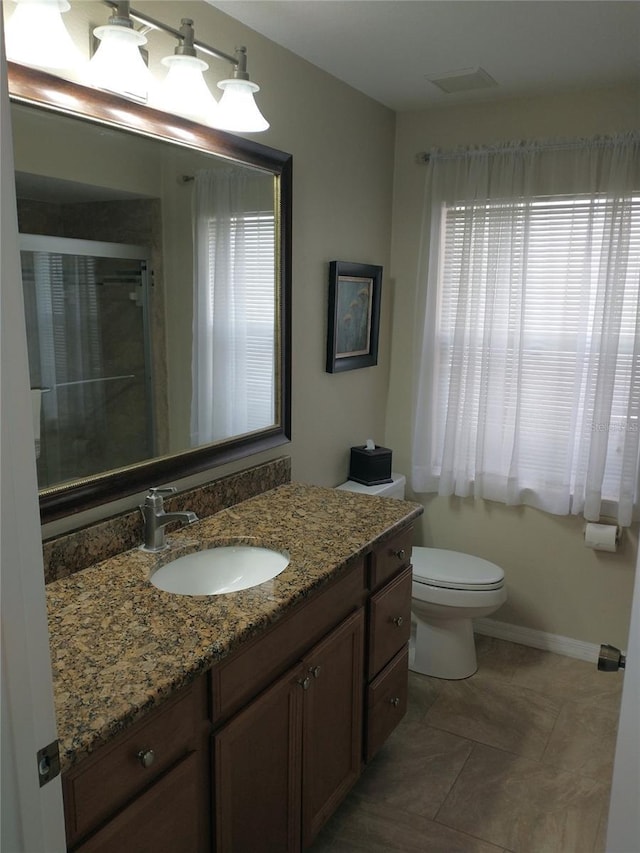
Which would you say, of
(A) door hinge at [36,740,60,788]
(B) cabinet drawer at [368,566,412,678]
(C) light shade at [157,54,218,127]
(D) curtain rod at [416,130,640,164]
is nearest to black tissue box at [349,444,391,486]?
(B) cabinet drawer at [368,566,412,678]

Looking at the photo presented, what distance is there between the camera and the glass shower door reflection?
1607 millimetres

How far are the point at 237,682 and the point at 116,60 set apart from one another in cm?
145

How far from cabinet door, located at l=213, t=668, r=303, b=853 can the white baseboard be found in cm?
177

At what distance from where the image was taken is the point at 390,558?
7.27 feet

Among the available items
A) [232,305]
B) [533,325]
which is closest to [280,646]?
[232,305]

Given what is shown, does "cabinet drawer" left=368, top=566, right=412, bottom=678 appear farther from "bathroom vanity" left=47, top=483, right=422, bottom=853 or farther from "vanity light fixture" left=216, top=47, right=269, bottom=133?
"vanity light fixture" left=216, top=47, right=269, bottom=133

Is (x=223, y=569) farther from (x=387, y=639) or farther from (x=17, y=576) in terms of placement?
(x=17, y=576)

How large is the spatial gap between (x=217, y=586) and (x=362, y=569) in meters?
0.43

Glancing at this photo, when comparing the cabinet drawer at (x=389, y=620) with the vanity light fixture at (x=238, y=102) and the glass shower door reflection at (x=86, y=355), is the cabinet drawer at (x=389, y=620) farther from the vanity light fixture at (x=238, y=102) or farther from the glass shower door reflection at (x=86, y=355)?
the vanity light fixture at (x=238, y=102)

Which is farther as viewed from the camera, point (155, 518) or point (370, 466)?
point (370, 466)

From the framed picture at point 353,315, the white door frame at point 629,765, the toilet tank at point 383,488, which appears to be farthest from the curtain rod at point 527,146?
the white door frame at point 629,765

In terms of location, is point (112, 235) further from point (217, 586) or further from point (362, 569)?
point (362, 569)

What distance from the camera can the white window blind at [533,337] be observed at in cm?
286

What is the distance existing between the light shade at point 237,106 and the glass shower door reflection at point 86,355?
47cm
